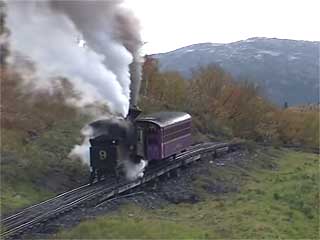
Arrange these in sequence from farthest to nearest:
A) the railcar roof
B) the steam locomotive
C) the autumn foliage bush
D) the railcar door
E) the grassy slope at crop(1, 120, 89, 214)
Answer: the autumn foliage bush
the railcar roof
the railcar door
the steam locomotive
the grassy slope at crop(1, 120, 89, 214)

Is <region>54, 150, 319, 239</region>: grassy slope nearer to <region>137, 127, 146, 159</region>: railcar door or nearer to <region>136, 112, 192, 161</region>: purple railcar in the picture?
<region>136, 112, 192, 161</region>: purple railcar

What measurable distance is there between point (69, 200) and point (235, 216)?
5.83 metres

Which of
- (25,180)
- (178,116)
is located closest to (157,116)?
(178,116)

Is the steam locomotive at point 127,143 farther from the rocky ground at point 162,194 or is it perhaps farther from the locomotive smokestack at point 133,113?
the rocky ground at point 162,194

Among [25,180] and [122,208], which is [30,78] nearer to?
[25,180]

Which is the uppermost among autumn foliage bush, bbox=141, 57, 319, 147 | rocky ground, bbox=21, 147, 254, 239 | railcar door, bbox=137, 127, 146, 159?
railcar door, bbox=137, 127, 146, 159

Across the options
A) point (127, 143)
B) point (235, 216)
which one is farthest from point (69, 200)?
point (235, 216)

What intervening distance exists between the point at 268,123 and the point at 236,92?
410 centimetres

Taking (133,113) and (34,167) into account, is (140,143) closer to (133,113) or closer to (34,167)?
(133,113)

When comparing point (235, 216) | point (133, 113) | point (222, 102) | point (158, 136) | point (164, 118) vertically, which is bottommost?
point (222, 102)

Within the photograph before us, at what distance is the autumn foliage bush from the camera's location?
51781mm

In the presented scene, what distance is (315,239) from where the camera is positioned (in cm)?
2069

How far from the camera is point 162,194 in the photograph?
25047 millimetres

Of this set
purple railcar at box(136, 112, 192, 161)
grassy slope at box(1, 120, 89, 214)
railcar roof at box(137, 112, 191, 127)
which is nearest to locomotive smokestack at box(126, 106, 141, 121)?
purple railcar at box(136, 112, 192, 161)
